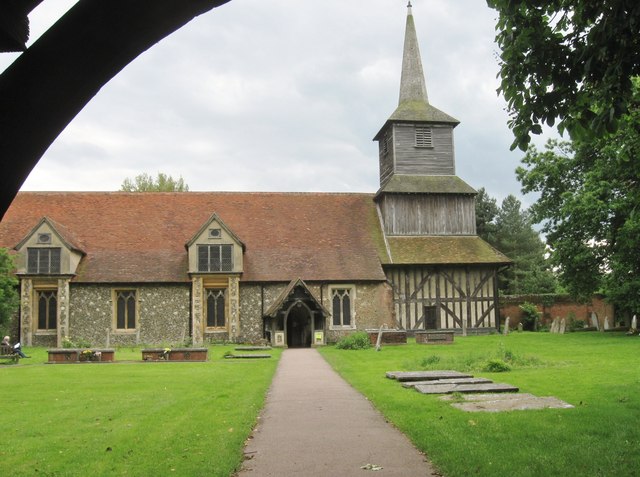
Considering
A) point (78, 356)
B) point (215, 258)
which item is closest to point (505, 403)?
point (78, 356)

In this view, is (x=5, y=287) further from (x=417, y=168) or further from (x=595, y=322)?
(x=595, y=322)

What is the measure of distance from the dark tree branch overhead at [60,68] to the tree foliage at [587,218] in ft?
89.4

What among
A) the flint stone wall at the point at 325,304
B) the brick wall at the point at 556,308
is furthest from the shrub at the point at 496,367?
the brick wall at the point at 556,308

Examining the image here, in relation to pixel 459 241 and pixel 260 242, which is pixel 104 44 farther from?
pixel 459 241

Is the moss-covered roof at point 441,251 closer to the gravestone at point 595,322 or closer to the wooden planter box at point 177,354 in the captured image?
the gravestone at point 595,322

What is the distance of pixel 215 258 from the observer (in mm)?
32688

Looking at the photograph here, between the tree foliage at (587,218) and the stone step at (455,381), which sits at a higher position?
the tree foliage at (587,218)

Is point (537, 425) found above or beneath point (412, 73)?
beneath

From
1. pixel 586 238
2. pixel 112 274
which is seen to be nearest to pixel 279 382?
pixel 112 274

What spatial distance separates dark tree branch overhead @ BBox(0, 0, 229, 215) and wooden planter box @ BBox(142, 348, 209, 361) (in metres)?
20.7

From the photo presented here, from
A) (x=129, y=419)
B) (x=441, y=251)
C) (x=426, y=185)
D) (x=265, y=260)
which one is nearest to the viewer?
(x=129, y=419)

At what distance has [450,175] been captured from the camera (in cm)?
3909

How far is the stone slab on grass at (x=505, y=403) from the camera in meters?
10.4

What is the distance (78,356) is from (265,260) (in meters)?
13.0
